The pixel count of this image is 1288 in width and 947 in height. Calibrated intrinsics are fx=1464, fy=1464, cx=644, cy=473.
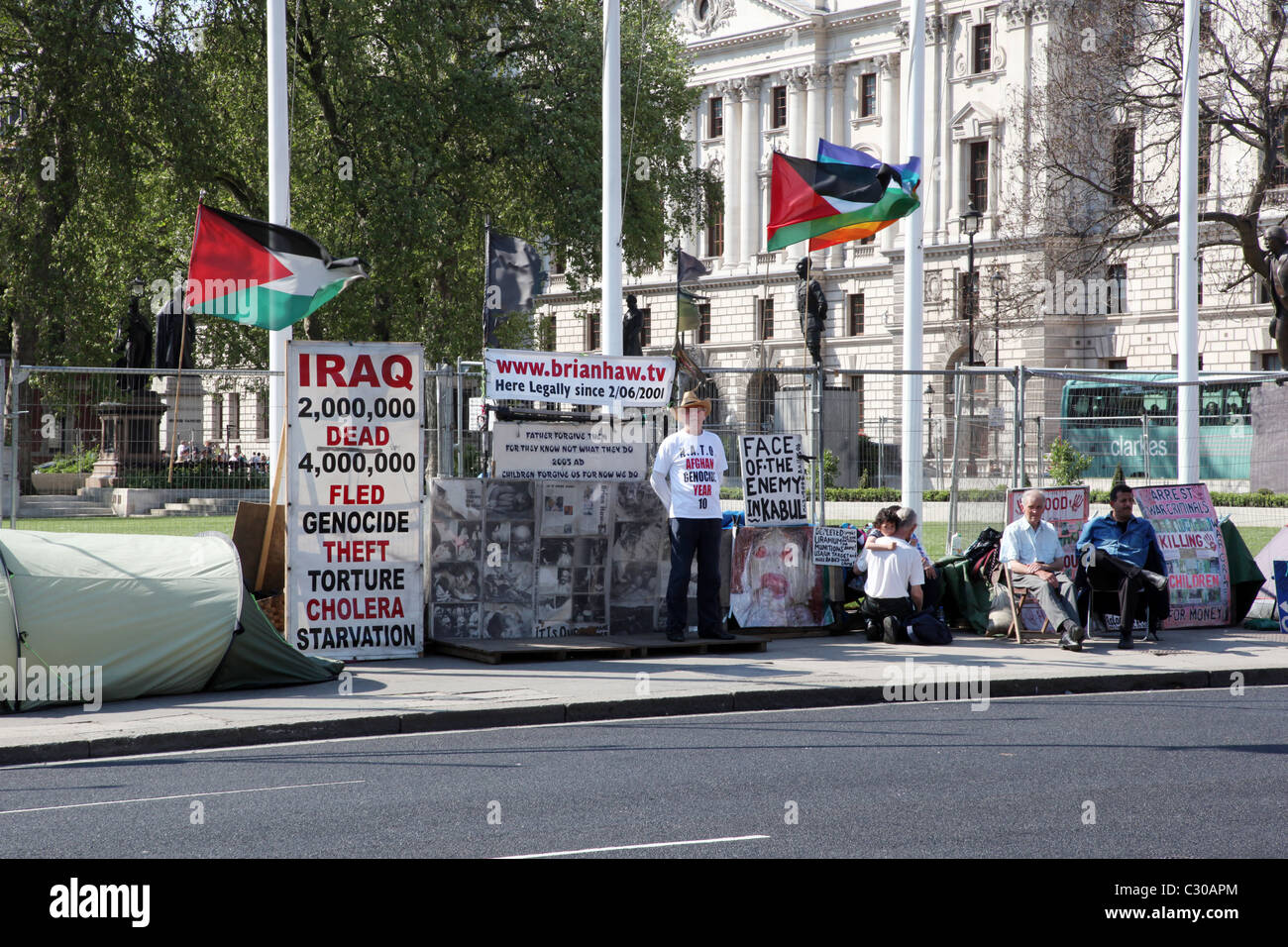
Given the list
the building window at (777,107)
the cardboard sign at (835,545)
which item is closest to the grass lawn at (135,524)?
the cardboard sign at (835,545)

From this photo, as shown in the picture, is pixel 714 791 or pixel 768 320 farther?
pixel 768 320

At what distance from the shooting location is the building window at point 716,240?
251 feet

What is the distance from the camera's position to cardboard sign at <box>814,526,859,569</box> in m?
13.7

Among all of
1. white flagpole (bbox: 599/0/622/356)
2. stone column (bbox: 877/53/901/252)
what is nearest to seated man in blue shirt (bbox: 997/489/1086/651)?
white flagpole (bbox: 599/0/622/356)

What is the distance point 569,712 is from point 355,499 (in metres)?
3.13

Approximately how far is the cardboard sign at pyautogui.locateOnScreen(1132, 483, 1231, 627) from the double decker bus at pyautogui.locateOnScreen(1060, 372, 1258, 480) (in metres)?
2.04

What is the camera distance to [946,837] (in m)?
6.22

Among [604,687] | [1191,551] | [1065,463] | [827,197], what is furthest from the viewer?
[1065,463]

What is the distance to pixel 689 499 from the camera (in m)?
12.4

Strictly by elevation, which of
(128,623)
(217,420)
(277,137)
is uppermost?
(277,137)

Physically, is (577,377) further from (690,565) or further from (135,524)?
(135,524)

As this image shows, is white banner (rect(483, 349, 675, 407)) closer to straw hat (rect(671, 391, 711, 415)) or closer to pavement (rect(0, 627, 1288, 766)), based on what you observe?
straw hat (rect(671, 391, 711, 415))

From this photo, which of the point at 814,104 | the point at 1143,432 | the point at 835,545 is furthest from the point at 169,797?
the point at 814,104
